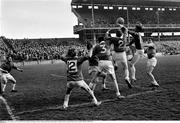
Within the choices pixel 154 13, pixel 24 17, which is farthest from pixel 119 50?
pixel 154 13

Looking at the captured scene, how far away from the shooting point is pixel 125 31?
24.3ft

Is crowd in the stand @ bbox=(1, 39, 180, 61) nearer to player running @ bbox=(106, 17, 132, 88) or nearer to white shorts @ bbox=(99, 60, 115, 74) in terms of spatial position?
player running @ bbox=(106, 17, 132, 88)

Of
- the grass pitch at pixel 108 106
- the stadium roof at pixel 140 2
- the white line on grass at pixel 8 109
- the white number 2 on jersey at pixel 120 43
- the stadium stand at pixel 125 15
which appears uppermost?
the stadium roof at pixel 140 2

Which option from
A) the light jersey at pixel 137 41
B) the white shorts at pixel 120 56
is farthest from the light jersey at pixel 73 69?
the light jersey at pixel 137 41

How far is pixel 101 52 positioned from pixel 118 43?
2.63 ft

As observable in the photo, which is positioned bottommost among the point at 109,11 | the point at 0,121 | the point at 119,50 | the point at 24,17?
the point at 0,121

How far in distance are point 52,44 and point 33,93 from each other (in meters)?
22.9

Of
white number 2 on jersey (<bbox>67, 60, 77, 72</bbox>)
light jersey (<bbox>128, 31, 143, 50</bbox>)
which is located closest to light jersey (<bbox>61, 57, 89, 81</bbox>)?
white number 2 on jersey (<bbox>67, 60, 77, 72</bbox>)

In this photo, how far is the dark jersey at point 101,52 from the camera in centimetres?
676

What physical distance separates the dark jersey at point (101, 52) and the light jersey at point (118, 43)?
0.54 m

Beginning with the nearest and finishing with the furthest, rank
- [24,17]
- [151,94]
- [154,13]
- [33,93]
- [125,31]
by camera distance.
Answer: [151,94] < [125,31] < [33,93] < [24,17] < [154,13]

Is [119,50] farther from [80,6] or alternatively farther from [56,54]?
[80,6]

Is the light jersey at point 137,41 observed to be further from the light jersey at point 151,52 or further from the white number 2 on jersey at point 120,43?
the white number 2 on jersey at point 120,43

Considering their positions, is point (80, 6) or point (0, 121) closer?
point (0, 121)
